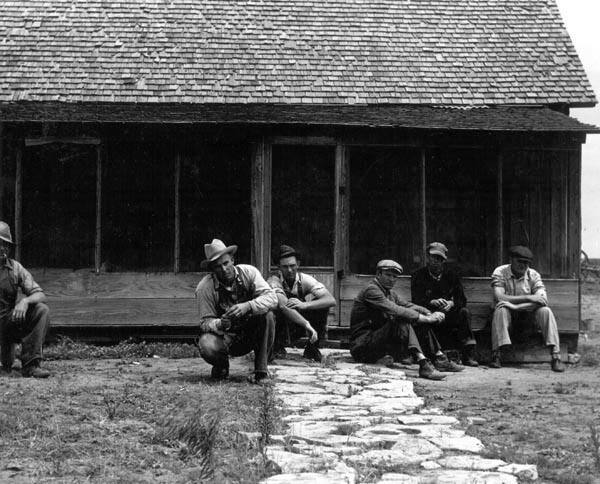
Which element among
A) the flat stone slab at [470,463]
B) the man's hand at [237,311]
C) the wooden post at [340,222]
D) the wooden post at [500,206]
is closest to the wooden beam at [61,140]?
the wooden post at [340,222]

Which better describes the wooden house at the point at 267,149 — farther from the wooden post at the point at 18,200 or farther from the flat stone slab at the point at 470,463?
the flat stone slab at the point at 470,463

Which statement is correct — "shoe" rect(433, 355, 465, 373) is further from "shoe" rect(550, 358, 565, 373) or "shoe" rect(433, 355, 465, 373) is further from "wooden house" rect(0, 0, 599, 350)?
"wooden house" rect(0, 0, 599, 350)

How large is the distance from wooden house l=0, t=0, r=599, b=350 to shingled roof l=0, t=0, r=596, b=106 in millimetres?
37

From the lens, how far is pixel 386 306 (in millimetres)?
9570

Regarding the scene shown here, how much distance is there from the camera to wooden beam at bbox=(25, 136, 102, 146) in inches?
491

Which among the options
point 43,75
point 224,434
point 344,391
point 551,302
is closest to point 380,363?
point 344,391

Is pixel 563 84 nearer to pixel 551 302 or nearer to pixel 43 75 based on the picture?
pixel 551 302

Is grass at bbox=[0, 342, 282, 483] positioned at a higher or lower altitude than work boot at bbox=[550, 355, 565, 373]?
higher

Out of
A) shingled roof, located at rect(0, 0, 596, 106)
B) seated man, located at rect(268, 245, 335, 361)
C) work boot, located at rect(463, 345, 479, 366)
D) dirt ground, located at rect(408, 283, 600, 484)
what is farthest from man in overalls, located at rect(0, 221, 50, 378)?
shingled roof, located at rect(0, 0, 596, 106)

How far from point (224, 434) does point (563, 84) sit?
10248 mm

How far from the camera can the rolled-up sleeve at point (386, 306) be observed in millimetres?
9477

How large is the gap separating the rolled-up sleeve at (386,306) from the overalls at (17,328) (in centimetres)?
343

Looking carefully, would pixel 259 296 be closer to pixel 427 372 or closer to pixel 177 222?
pixel 427 372

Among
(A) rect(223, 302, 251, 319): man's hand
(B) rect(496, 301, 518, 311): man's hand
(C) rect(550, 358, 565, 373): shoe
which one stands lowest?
(C) rect(550, 358, 565, 373): shoe
